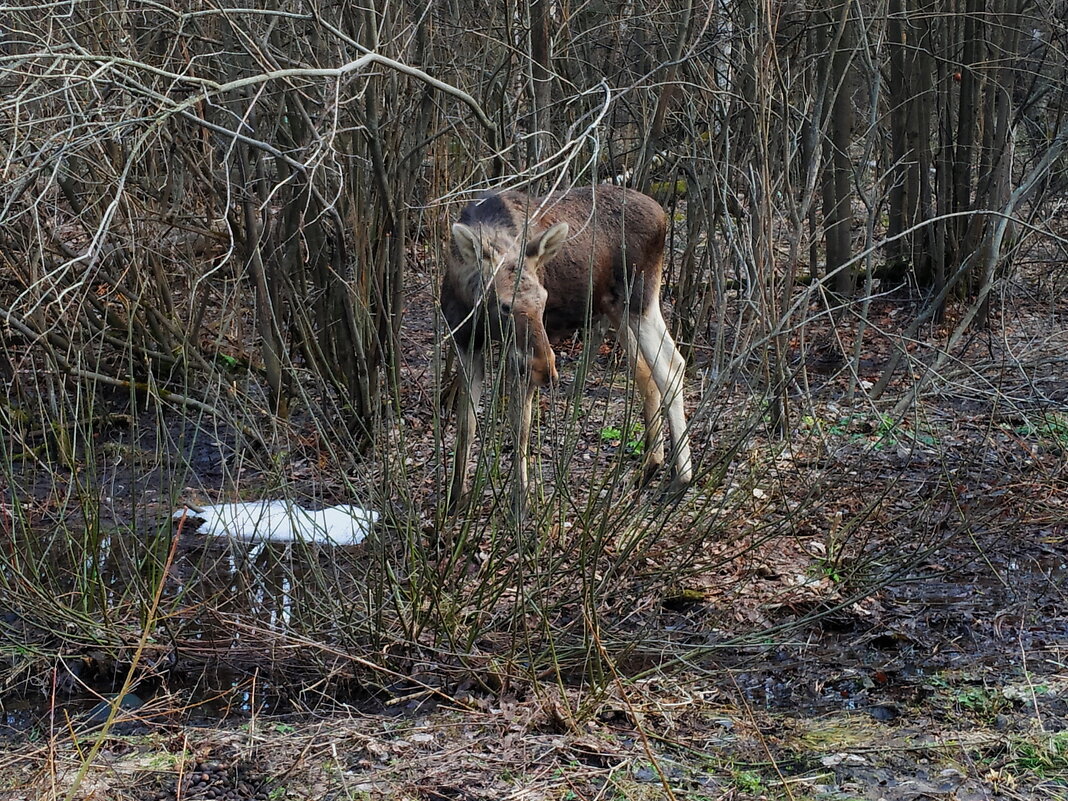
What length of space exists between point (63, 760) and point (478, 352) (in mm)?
3061

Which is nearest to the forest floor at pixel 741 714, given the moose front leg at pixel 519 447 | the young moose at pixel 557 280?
the moose front leg at pixel 519 447

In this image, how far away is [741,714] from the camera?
4598 millimetres

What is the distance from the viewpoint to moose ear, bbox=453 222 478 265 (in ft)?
19.7

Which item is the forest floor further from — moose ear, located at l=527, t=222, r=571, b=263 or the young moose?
moose ear, located at l=527, t=222, r=571, b=263

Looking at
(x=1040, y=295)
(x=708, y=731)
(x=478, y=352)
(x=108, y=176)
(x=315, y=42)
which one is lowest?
(x=1040, y=295)

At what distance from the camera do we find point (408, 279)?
10.8 meters

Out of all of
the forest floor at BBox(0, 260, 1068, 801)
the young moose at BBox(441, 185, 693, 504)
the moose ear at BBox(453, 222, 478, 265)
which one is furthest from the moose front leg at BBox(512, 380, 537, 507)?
the moose ear at BBox(453, 222, 478, 265)

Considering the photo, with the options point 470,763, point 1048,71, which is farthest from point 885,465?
point 1048,71

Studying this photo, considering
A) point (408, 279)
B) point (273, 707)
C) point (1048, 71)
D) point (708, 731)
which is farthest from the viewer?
point (1048, 71)

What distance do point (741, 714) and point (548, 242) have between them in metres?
2.74

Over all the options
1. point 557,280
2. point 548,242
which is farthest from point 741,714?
point 557,280

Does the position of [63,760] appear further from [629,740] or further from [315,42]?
[315,42]

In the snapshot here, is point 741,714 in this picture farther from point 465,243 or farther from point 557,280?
point 557,280

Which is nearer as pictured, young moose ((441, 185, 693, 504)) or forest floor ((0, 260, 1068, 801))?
forest floor ((0, 260, 1068, 801))
